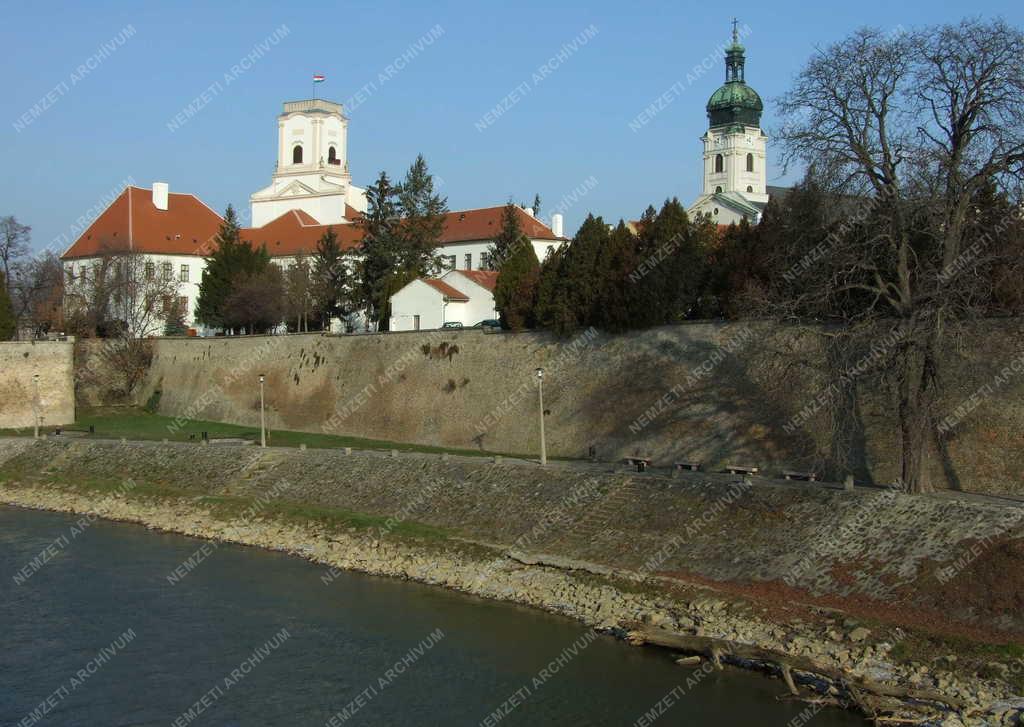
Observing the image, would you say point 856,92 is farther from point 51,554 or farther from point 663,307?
point 51,554

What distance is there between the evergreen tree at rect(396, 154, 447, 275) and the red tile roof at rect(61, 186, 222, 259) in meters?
16.7

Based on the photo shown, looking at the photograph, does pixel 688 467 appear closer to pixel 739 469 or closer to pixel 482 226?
pixel 739 469

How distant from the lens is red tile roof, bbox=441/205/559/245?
55875mm

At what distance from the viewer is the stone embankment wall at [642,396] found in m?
22.7

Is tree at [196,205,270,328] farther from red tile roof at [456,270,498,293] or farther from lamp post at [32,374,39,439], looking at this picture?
red tile roof at [456,270,498,293]

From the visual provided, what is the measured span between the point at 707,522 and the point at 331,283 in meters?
31.1

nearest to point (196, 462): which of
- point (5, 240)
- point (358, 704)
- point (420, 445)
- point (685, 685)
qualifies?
point (420, 445)

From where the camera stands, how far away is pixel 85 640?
64.1 ft

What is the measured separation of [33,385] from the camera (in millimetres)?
43531

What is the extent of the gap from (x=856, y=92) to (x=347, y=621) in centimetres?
1394

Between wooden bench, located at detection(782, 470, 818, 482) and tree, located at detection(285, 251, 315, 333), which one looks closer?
wooden bench, located at detection(782, 470, 818, 482)

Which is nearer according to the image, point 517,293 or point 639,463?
point 639,463

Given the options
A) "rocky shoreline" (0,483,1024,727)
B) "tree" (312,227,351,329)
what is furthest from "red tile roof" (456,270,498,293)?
"rocky shoreline" (0,483,1024,727)

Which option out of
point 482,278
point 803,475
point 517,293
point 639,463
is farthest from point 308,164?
point 803,475
